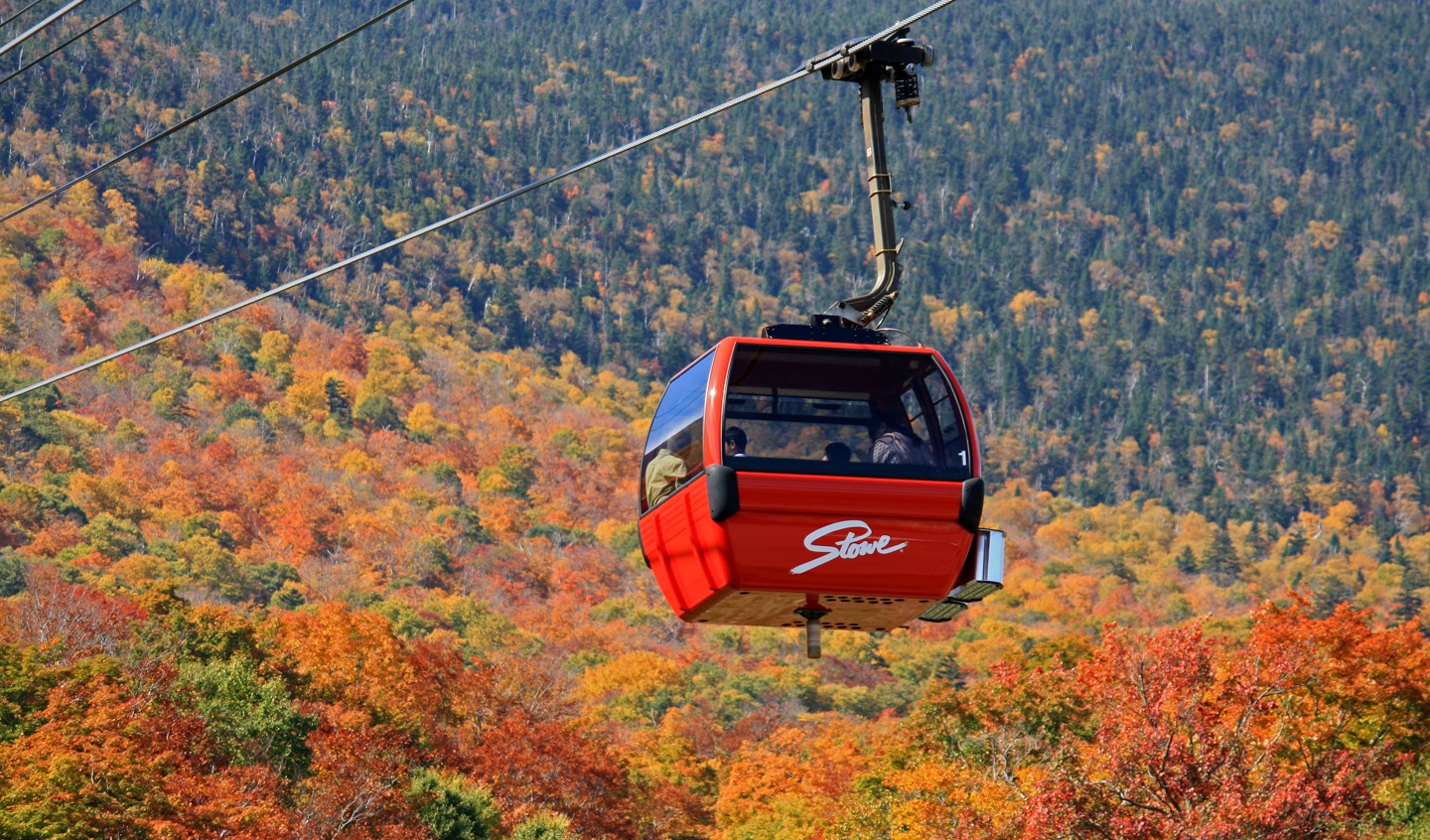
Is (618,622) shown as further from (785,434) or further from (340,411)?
(785,434)

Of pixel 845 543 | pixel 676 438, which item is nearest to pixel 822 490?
pixel 845 543

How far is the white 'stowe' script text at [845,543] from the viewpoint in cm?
1194

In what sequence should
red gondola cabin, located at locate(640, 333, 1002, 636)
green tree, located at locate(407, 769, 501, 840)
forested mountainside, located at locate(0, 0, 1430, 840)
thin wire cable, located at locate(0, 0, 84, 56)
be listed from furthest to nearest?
green tree, located at locate(407, 769, 501, 840) < forested mountainside, located at locate(0, 0, 1430, 840) < red gondola cabin, located at locate(640, 333, 1002, 636) < thin wire cable, located at locate(0, 0, 84, 56)

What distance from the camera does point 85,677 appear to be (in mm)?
38312

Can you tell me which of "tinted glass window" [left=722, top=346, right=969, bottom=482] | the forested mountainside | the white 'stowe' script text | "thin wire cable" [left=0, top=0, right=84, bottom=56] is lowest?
the forested mountainside

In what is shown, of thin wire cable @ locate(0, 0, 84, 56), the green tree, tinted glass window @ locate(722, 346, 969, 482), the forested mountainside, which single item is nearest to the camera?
thin wire cable @ locate(0, 0, 84, 56)

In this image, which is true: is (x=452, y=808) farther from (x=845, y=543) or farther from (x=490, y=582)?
(x=490, y=582)

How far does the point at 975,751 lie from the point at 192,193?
148096mm

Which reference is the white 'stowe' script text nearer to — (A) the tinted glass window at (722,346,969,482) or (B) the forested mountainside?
(A) the tinted glass window at (722,346,969,482)

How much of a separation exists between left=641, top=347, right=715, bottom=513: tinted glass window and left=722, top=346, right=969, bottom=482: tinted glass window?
246mm

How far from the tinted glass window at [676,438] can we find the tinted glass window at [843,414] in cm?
25

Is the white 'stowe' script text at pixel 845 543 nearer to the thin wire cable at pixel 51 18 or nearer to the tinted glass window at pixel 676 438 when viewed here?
the tinted glass window at pixel 676 438

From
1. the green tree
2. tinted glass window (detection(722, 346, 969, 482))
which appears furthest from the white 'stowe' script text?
the green tree

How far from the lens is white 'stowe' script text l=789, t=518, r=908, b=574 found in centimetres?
1194
